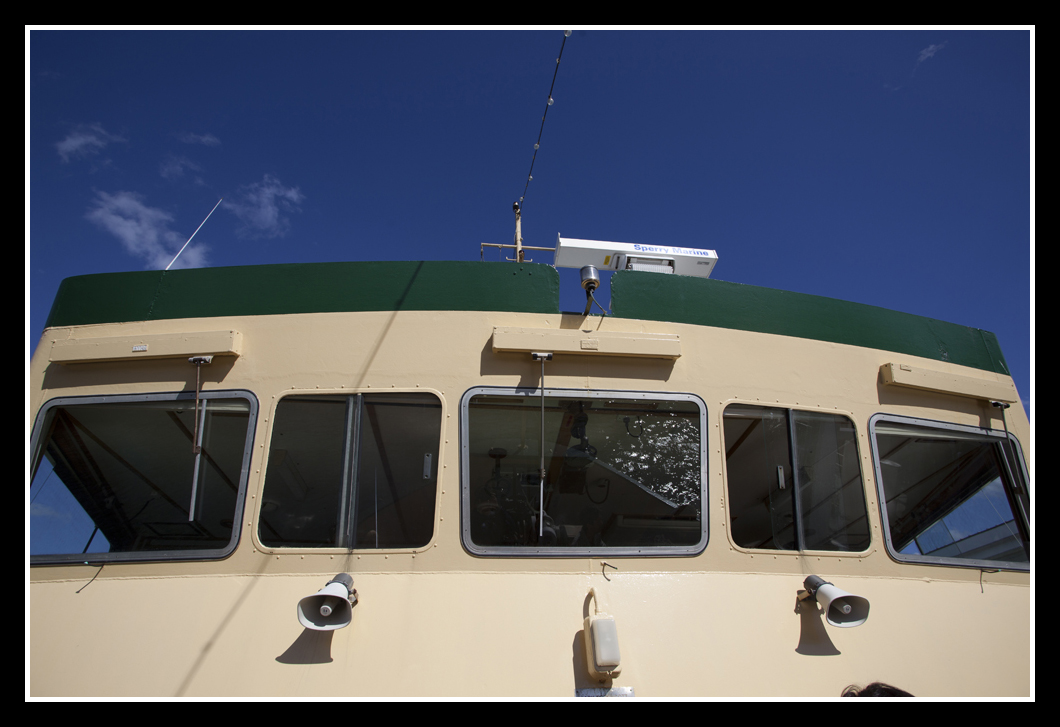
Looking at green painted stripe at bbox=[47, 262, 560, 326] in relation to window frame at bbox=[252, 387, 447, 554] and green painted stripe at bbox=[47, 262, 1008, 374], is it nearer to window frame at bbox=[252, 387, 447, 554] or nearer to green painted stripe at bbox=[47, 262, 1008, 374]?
green painted stripe at bbox=[47, 262, 1008, 374]

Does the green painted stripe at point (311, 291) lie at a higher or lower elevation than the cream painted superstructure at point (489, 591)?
higher

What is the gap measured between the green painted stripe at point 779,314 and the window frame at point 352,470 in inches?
48.2

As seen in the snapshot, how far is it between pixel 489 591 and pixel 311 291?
1.91 meters

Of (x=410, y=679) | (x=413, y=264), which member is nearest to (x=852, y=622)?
(x=410, y=679)

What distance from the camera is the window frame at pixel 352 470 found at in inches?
106

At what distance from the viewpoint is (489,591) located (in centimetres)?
258

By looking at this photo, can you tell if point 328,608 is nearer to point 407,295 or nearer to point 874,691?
point 407,295

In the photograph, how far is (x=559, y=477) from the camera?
291 centimetres

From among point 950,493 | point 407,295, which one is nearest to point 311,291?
point 407,295

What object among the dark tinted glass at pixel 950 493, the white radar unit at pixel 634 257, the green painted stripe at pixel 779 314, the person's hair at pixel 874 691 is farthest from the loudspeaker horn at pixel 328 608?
the dark tinted glass at pixel 950 493

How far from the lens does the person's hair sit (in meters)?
2.40

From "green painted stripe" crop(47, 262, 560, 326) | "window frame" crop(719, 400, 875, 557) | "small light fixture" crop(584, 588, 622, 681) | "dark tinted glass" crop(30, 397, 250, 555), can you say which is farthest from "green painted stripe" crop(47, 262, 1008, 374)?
"small light fixture" crop(584, 588, 622, 681)

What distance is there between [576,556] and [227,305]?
2364 millimetres

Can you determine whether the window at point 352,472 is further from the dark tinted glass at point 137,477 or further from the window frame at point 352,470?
the dark tinted glass at point 137,477
